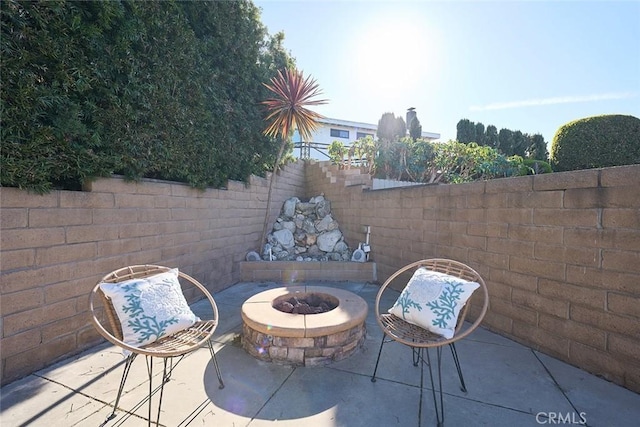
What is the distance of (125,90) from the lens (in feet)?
9.22

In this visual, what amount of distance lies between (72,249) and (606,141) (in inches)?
287

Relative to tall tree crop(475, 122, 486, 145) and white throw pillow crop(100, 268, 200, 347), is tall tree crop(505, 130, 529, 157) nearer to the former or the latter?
tall tree crop(475, 122, 486, 145)

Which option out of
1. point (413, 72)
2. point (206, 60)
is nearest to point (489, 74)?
point (413, 72)

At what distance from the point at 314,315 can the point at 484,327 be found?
6.48ft

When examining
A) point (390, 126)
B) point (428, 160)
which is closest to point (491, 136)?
point (390, 126)

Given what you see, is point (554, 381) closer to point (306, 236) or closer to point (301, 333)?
point (301, 333)

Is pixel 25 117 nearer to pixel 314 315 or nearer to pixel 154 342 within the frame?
pixel 154 342

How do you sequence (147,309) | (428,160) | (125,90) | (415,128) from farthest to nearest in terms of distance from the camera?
(415,128)
(428,160)
(125,90)
(147,309)

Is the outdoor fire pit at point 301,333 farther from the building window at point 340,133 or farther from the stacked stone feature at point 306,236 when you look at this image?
the building window at point 340,133

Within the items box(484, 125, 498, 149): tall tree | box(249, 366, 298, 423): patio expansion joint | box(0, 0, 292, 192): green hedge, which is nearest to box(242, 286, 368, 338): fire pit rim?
box(249, 366, 298, 423): patio expansion joint

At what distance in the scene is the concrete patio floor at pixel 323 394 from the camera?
1.74 metres

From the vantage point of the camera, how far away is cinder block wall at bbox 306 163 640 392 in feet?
6.80

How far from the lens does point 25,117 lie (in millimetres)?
2049

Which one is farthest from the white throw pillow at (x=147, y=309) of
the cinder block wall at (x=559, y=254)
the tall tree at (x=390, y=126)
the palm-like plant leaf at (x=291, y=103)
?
the tall tree at (x=390, y=126)
